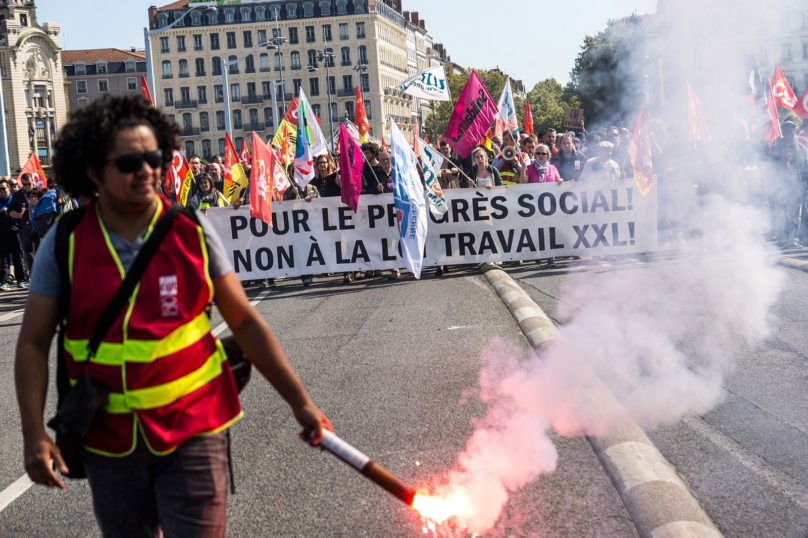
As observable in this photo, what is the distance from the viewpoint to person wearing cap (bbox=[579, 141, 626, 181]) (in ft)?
47.2

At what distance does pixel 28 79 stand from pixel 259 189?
9116 cm

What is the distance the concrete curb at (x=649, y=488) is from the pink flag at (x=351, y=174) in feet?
29.6

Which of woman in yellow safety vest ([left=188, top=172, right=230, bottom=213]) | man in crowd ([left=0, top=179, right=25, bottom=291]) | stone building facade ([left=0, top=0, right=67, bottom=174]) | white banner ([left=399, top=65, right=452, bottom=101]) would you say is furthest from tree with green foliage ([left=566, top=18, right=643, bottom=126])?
stone building facade ([left=0, top=0, right=67, bottom=174])

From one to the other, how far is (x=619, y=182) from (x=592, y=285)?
10.7ft

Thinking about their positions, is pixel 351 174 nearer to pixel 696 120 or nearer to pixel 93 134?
pixel 696 120

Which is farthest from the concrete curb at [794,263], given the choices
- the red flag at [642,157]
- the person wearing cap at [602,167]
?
the person wearing cap at [602,167]

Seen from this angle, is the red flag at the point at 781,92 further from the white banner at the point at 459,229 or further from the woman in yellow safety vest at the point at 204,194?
the woman in yellow safety vest at the point at 204,194

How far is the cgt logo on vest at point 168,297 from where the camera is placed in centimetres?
255

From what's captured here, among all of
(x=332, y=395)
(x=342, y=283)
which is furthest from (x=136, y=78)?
(x=332, y=395)

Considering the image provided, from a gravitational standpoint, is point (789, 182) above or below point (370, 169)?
below

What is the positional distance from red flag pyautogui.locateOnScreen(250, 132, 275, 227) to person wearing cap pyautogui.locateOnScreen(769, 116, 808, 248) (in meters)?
7.83

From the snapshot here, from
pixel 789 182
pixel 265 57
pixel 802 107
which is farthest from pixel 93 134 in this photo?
pixel 265 57

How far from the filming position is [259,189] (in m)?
13.8

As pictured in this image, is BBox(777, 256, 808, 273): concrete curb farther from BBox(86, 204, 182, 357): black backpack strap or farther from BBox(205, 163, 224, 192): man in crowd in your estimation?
BBox(86, 204, 182, 357): black backpack strap
